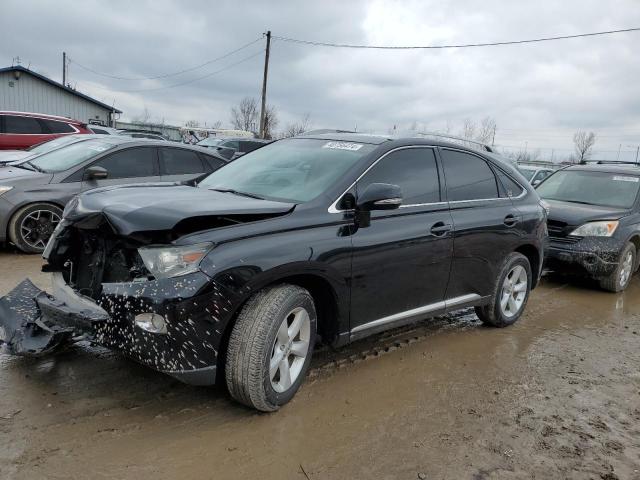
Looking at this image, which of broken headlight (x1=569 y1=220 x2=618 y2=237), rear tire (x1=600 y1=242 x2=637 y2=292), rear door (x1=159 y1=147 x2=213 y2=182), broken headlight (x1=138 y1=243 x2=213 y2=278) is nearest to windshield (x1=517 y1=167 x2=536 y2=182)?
rear tire (x1=600 y1=242 x2=637 y2=292)

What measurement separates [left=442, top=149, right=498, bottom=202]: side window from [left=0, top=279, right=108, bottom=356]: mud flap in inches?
117

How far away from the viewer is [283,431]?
3.07 metres

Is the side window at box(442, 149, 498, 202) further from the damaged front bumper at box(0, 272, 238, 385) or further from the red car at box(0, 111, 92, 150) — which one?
the red car at box(0, 111, 92, 150)

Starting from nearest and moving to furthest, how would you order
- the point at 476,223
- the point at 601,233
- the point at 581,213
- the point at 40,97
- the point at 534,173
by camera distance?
the point at 476,223 → the point at 601,233 → the point at 581,213 → the point at 534,173 → the point at 40,97

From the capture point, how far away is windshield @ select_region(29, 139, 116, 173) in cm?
704

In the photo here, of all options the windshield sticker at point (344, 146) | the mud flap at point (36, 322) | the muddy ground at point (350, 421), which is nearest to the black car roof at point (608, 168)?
the muddy ground at point (350, 421)

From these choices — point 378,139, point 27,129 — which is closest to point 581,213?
point 378,139

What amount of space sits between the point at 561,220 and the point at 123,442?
6304mm

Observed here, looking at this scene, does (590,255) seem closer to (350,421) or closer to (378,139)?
(378,139)

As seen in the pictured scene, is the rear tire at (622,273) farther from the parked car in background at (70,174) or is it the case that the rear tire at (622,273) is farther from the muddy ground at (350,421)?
the parked car in background at (70,174)

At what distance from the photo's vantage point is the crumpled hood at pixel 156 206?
9.57ft

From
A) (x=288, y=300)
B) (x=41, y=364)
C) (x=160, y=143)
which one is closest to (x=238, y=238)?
(x=288, y=300)

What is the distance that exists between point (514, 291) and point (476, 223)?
1199 millimetres

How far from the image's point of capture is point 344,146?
13.6 ft
